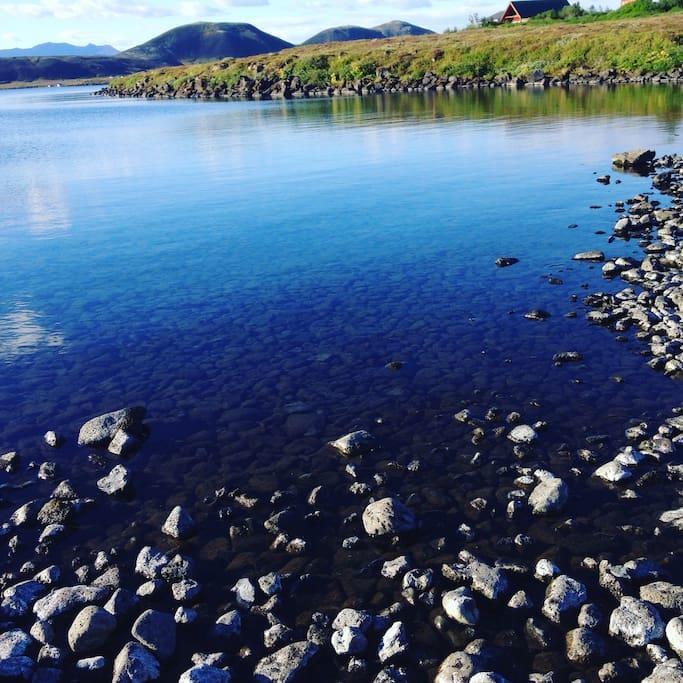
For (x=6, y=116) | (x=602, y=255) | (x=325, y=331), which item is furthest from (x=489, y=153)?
(x=6, y=116)

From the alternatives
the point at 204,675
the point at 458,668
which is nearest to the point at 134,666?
the point at 204,675

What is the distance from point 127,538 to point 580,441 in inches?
377

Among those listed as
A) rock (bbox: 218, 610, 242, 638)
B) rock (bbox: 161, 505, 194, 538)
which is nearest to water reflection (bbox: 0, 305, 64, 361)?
rock (bbox: 161, 505, 194, 538)

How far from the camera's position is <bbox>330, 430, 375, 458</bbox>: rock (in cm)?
1477

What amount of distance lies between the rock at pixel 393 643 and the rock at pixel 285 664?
98cm

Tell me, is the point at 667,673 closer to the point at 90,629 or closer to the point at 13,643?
the point at 90,629

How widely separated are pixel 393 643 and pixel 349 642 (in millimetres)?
642

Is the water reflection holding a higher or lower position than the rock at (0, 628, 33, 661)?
higher

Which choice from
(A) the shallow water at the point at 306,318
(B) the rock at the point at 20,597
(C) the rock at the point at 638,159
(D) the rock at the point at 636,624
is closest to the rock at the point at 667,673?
(D) the rock at the point at 636,624

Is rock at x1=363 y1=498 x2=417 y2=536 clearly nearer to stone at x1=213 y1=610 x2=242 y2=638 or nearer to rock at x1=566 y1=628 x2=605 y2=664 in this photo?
stone at x1=213 y1=610 x2=242 y2=638

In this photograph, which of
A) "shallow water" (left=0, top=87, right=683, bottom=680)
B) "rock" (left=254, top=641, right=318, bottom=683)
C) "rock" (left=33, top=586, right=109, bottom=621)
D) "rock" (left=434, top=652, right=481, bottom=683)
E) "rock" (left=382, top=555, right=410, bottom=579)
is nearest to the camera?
"rock" (left=434, top=652, right=481, bottom=683)

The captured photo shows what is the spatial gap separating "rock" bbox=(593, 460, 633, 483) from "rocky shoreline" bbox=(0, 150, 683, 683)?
3cm

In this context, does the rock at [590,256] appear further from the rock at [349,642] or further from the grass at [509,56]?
the grass at [509,56]

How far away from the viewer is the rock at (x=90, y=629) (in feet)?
33.2
